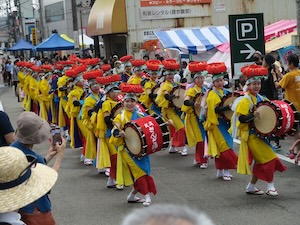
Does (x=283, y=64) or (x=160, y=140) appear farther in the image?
(x=283, y=64)

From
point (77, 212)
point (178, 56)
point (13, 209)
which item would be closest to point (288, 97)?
point (77, 212)

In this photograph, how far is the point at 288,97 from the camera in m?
10.3

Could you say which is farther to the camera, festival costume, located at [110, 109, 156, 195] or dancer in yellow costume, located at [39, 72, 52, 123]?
dancer in yellow costume, located at [39, 72, 52, 123]

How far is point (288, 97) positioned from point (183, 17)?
1992cm

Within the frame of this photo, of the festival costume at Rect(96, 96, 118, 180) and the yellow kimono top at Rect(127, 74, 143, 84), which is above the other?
the yellow kimono top at Rect(127, 74, 143, 84)

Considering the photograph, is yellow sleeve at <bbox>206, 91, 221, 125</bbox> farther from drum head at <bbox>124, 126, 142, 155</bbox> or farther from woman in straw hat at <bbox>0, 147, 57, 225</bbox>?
woman in straw hat at <bbox>0, 147, 57, 225</bbox>

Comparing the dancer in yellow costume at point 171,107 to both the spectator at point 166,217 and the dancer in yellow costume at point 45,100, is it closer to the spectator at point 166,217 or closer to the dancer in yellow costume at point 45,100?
the dancer in yellow costume at point 45,100

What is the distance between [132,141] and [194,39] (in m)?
16.3

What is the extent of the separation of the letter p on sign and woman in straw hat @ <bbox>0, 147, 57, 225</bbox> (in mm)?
6928

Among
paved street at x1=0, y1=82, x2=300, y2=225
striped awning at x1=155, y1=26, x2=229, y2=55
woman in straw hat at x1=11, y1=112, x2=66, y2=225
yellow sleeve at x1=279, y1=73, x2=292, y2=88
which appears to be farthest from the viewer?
striped awning at x1=155, y1=26, x2=229, y2=55

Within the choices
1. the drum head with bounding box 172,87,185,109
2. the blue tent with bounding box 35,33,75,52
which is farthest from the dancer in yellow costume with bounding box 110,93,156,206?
the blue tent with bounding box 35,33,75,52

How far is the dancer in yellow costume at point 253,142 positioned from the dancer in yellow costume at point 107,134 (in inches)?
A: 80.1

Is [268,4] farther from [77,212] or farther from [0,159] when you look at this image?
[0,159]

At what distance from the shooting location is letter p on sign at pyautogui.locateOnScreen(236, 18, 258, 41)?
1016cm
